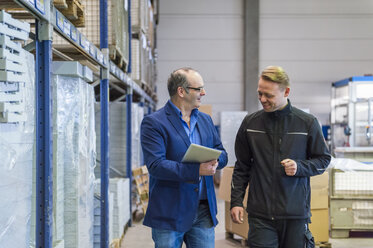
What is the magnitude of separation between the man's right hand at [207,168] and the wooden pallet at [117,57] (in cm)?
264

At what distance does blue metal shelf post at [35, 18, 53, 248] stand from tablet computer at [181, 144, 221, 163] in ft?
2.66

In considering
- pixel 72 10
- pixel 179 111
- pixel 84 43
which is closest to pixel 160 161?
pixel 179 111

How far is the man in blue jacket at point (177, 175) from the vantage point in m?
2.46

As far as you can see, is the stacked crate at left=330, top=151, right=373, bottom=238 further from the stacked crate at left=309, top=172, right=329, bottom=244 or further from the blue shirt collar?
the blue shirt collar

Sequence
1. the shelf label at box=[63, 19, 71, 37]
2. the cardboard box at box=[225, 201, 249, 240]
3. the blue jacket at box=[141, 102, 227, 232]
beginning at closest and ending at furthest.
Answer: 1. the blue jacket at box=[141, 102, 227, 232]
2. the shelf label at box=[63, 19, 71, 37]
3. the cardboard box at box=[225, 201, 249, 240]

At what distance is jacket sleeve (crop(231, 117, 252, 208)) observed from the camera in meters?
2.87

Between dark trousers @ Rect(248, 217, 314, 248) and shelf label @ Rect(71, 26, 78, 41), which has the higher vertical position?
shelf label @ Rect(71, 26, 78, 41)

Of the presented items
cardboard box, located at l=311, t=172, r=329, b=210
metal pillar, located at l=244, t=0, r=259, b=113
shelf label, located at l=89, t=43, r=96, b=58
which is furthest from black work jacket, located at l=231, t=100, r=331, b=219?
metal pillar, located at l=244, t=0, r=259, b=113

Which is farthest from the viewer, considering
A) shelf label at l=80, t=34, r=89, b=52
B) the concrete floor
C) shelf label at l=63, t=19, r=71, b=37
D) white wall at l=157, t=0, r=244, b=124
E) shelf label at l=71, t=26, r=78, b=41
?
white wall at l=157, t=0, r=244, b=124

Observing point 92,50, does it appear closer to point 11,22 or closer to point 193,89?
point 193,89

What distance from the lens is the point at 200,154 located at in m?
2.37

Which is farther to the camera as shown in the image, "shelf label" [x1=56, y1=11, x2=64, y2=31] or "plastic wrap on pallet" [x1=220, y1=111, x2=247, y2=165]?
"plastic wrap on pallet" [x1=220, y1=111, x2=247, y2=165]

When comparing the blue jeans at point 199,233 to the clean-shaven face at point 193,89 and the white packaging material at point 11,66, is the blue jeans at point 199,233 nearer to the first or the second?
the clean-shaven face at point 193,89

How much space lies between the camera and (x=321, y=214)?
5324 mm
